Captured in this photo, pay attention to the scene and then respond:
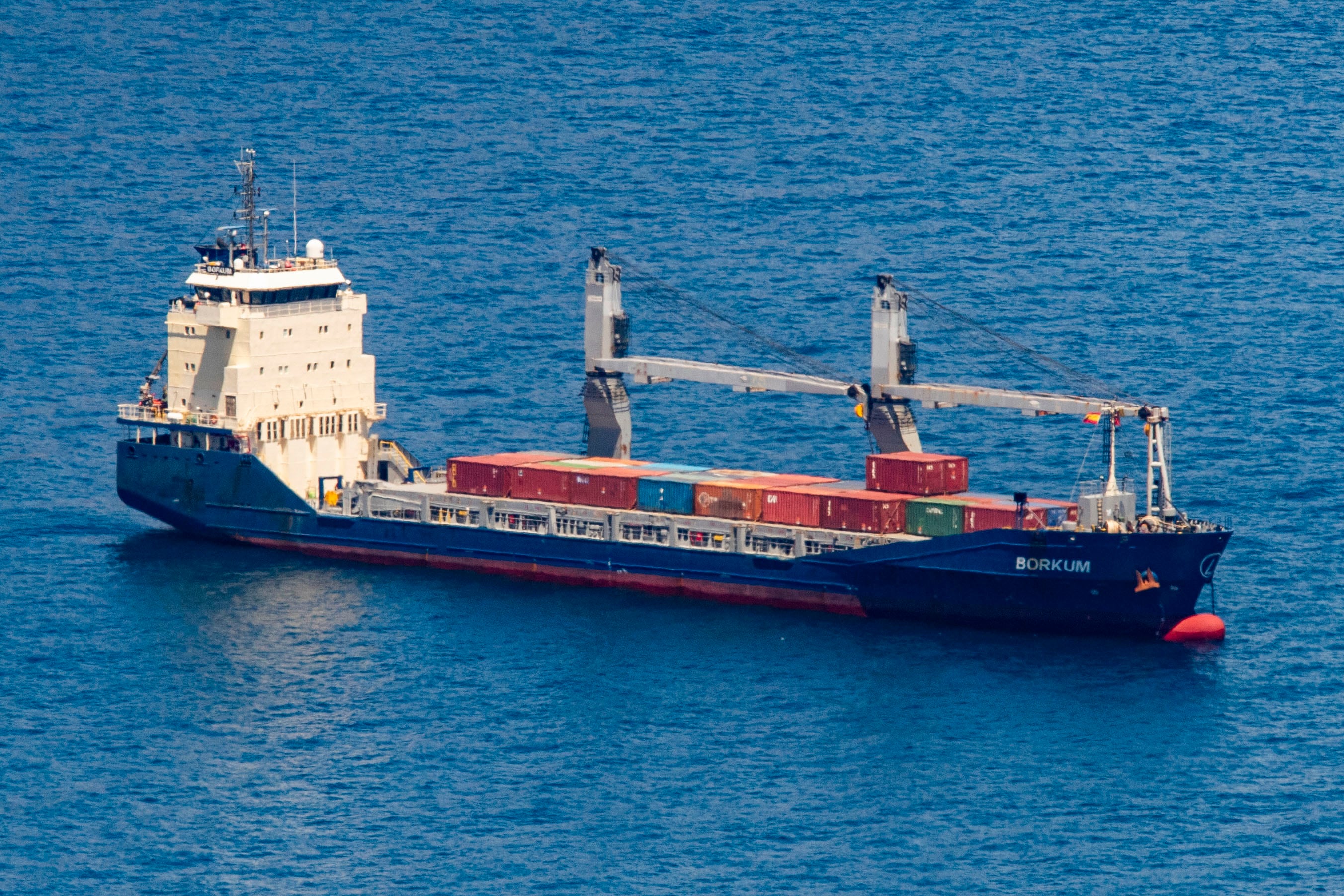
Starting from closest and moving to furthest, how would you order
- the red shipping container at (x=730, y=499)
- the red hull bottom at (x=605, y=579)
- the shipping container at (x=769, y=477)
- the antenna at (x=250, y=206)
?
the red hull bottom at (x=605, y=579)
the red shipping container at (x=730, y=499)
the shipping container at (x=769, y=477)
the antenna at (x=250, y=206)

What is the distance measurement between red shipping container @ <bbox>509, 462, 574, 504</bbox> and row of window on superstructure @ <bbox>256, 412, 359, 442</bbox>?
11.0 m

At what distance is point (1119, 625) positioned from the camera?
98.8 m

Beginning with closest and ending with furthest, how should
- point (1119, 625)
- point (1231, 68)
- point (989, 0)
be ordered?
point (1119, 625) → point (1231, 68) → point (989, 0)

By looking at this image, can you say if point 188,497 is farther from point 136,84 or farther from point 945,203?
point 136,84

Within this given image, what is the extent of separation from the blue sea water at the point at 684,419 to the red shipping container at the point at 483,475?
398 cm

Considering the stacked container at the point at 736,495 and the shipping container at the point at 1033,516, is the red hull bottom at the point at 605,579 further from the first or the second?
the shipping container at the point at 1033,516

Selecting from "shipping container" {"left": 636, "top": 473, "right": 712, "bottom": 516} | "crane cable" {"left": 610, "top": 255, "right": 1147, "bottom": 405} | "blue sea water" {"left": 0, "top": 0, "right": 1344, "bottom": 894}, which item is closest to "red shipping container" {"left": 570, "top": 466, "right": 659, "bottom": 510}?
"shipping container" {"left": 636, "top": 473, "right": 712, "bottom": 516}

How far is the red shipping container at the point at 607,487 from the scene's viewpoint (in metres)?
109

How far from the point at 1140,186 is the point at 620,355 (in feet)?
187

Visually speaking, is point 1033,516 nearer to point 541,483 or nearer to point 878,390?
point 878,390

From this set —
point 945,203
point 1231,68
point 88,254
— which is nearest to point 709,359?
point 945,203

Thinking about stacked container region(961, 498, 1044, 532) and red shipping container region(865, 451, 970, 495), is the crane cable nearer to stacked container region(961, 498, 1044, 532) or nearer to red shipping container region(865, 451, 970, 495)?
red shipping container region(865, 451, 970, 495)

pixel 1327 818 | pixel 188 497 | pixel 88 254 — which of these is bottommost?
pixel 1327 818

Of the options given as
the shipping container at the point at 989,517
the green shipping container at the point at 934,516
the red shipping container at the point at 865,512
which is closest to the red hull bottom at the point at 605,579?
the red shipping container at the point at 865,512
